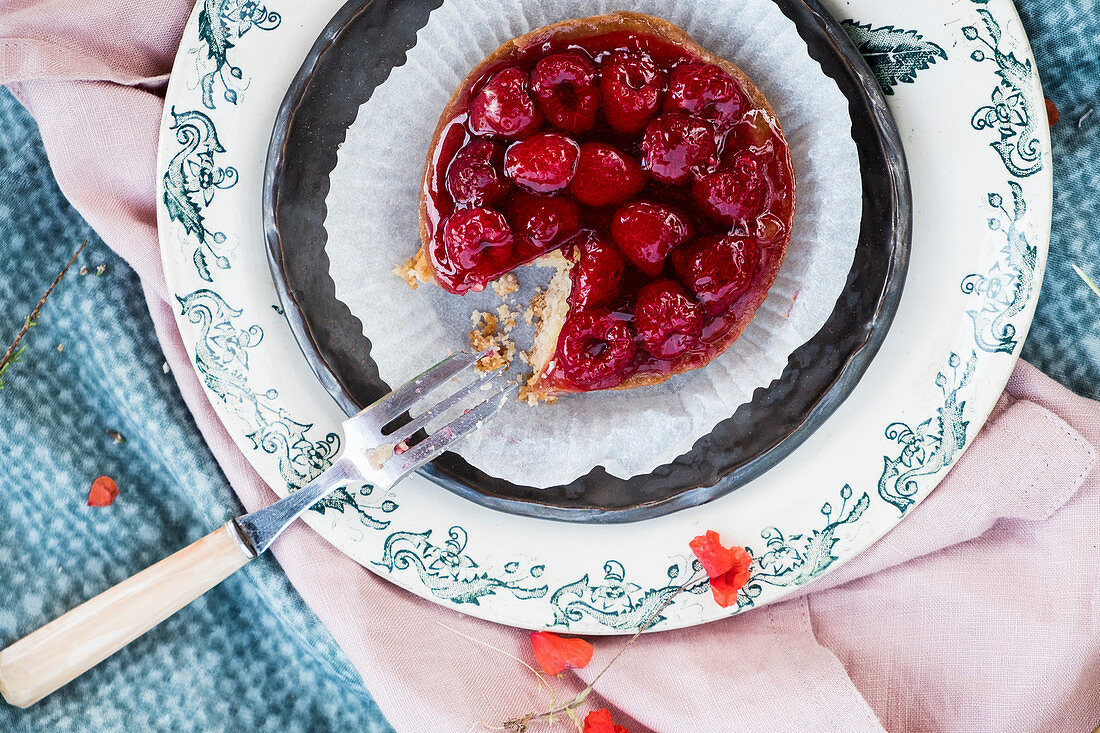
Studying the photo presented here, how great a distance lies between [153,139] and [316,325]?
0.67 metres

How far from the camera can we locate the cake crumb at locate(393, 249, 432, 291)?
2148 millimetres

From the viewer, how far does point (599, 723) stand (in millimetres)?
2240

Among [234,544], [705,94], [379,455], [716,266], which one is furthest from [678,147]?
[234,544]

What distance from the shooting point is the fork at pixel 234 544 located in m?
2.08

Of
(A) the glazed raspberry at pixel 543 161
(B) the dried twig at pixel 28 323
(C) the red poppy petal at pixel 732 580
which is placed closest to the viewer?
(A) the glazed raspberry at pixel 543 161

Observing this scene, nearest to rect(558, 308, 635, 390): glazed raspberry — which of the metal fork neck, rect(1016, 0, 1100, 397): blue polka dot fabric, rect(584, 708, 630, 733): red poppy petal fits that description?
the metal fork neck

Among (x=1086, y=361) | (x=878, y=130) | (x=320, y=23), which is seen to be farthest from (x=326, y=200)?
(x=1086, y=361)

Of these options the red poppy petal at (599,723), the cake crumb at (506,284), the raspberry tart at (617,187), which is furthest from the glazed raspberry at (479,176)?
the red poppy petal at (599,723)

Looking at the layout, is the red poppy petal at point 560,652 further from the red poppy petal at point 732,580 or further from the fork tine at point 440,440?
the fork tine at point 440,440

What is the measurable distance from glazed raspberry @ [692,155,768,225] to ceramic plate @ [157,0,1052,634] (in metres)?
0.55

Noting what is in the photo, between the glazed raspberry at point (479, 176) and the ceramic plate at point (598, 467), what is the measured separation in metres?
0.41

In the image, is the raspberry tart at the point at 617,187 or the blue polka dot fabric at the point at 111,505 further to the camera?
the blue polka dot fabric at the point at 111,505

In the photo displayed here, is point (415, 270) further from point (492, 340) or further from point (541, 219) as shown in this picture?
point (541, 219)

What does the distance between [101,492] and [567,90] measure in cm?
176
